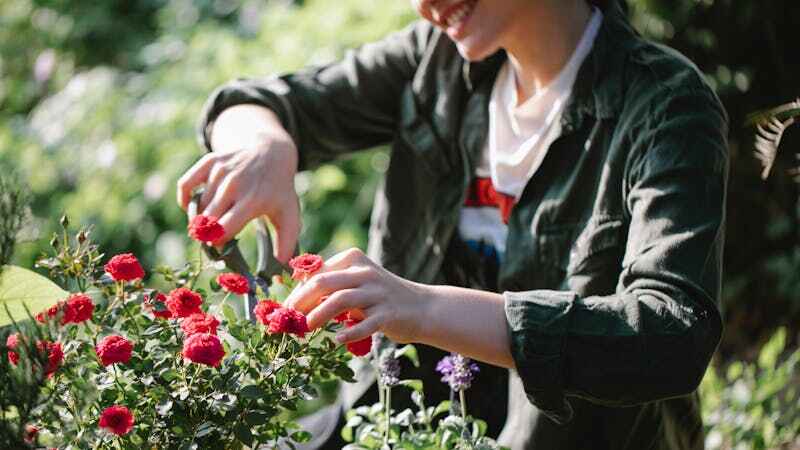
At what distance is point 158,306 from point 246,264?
0.24m

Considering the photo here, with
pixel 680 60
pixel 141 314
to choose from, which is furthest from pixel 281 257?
pixel 680 60

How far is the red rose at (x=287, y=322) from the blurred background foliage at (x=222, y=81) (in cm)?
173

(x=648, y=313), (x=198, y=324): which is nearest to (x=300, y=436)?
(x=198, y=324)

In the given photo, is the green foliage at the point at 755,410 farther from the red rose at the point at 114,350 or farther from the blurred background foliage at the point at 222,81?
the red rose at the point at 114,350


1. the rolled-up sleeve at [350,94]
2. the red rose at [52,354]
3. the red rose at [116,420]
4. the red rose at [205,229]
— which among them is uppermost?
the red rose at [52,354]

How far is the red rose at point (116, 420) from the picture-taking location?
1.35 meters

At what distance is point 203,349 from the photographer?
1.35 meters

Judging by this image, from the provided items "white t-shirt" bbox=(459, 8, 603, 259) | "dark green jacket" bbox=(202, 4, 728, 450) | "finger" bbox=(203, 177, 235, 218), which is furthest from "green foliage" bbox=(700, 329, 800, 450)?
"finger" bbox=(203, 177, 235, 218)

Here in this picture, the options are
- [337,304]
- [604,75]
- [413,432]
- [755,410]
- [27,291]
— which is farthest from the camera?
[755,410]

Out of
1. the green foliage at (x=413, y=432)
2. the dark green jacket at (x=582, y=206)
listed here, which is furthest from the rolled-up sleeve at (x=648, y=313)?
the green foliage at (x=413, y=432)

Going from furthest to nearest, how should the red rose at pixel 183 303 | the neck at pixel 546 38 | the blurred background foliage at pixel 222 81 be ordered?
the blurred background foliage at pixel 222 81, the neck at pixel 546 38, the red rose at pixel 183 303

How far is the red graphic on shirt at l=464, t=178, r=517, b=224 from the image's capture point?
1.94 meters

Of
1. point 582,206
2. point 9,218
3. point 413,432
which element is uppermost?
point 9,218

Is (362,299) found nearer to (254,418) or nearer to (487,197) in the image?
(254,418)
